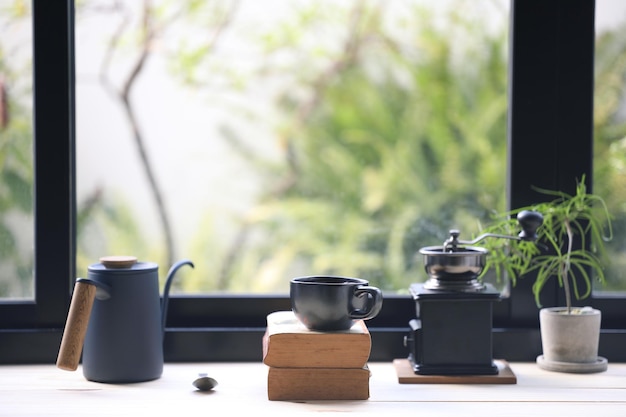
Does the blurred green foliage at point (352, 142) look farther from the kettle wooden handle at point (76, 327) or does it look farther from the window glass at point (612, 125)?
the kettle wooden handle at point (76, 327)

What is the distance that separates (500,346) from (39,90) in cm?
106

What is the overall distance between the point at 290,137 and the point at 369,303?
0.52m

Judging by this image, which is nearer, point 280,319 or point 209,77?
point 280,319

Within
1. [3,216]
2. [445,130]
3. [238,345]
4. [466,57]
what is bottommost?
[238,345]

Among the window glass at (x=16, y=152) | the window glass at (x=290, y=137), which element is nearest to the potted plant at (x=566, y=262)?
the window glass at (x=290, y=137)

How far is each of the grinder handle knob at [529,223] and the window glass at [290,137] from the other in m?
0.22

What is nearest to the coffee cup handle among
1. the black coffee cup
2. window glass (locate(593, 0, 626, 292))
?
the black coffee cup

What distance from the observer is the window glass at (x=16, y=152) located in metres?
1.82

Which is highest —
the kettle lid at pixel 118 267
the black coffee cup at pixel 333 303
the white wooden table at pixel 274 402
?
the kettle lid at pixel 118 267

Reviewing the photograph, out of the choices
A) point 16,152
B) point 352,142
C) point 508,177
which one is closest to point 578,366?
point 508,177

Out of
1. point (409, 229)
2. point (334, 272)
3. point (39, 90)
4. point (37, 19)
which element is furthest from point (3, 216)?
point (409, 229)

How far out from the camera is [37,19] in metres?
1.76

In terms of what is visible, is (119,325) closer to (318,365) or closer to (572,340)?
(318,365)

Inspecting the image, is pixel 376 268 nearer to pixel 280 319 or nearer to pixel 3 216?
pixel 280 319
